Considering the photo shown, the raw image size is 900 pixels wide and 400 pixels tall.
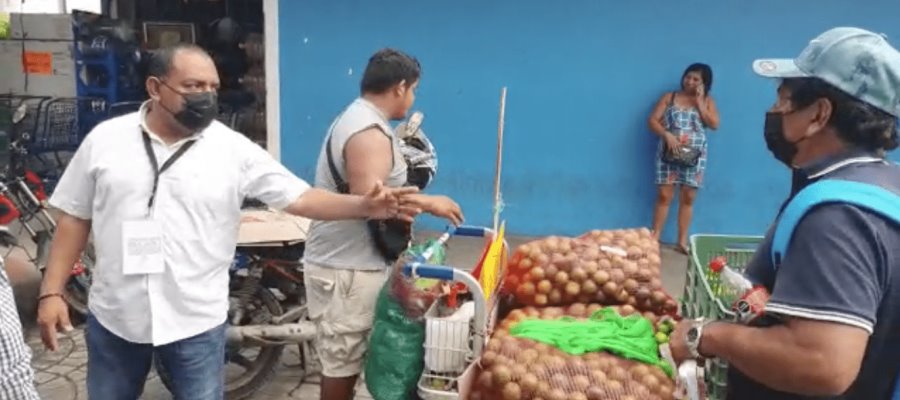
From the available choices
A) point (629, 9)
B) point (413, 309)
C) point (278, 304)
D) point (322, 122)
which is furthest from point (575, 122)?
point (413, 309)

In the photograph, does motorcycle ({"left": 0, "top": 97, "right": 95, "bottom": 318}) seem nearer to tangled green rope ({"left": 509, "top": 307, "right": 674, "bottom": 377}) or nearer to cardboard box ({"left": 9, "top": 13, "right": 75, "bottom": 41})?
tangled green rope ({"left": 509, "top": 307, "right": 674, "bottom": 377})

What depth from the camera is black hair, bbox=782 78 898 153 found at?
171 cm

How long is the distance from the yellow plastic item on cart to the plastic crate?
0.70 m

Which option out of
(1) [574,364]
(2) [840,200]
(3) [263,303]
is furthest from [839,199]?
(3) [263,303]

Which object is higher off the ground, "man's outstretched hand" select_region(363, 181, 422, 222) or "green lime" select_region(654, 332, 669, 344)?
"man's outstretched hand" select_region(363, 181, 422, 222)

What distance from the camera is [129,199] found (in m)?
2.66

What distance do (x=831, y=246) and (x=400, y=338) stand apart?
1627 millimetres

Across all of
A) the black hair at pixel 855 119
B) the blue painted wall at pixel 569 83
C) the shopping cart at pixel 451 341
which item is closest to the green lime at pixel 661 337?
the shopping cart at pixel 451 341

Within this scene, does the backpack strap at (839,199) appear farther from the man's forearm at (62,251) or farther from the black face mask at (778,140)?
the man's forearm at (62,251)

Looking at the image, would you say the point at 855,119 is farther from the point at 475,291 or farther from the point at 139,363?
the point at 139,363

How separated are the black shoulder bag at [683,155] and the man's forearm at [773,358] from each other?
517 centimetres

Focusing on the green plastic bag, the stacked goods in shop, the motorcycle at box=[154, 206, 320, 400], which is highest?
the stacked goods in shop

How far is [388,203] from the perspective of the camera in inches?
112

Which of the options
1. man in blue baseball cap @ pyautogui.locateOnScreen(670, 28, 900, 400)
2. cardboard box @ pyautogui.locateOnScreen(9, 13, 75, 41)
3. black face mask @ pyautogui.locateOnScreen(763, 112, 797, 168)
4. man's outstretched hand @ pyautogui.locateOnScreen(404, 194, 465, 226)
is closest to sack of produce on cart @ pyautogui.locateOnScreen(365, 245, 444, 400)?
man's outstretched hand @ pyautogui.locateOnScreen(404, 194, 465, 226)
